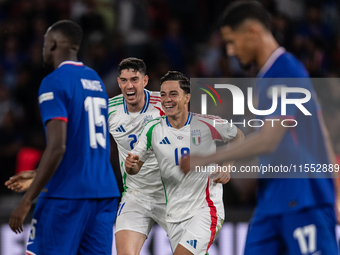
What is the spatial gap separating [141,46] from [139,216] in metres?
5.77

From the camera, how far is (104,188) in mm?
3848

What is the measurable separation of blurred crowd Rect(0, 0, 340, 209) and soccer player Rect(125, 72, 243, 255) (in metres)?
2.74

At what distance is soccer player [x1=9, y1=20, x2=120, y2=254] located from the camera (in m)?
3.55

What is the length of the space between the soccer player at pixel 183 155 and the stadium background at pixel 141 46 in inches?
94.3

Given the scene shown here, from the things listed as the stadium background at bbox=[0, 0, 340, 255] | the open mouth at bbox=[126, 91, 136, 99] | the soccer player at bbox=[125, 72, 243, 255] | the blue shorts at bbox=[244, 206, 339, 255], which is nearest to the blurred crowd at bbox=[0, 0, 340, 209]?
the stadium background at bbox=[0, 0, 340, 255]

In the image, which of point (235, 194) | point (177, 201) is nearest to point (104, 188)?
point (177, 201)

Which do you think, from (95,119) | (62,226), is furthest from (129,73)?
(62,226)

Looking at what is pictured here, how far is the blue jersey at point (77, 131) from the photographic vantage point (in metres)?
3.67

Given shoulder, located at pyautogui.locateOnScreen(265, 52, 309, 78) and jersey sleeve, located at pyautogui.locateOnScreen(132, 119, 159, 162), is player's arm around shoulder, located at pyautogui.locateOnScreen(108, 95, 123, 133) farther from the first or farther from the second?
shoulder, located at pyautogui.locateOnScreen(265, 52, 309, 78)

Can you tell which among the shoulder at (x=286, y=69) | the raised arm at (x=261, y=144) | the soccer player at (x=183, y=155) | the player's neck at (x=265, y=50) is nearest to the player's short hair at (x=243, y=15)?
the player's neck at (x=265, y=50)

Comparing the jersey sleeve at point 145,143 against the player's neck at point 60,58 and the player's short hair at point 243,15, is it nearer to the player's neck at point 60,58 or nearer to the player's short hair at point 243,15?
the player's neck at point 60,58

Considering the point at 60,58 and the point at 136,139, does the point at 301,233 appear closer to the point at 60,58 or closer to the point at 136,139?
the point at 60,58

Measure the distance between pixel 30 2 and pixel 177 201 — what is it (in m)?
7.64

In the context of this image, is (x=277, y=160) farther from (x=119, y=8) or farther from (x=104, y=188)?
(x=119, y=8)
